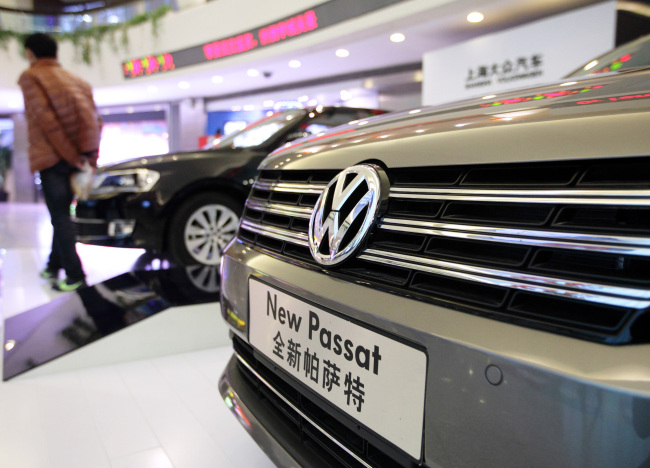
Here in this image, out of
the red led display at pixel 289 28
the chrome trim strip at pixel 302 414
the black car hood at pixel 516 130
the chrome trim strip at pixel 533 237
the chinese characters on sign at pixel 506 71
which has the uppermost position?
the red led display at pixel 289 28

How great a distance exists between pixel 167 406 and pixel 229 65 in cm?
753

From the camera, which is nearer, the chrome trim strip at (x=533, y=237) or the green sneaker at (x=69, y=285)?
the chrome trim strip at (x=533, y=237)

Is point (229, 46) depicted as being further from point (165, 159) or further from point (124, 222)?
point (124, 222)

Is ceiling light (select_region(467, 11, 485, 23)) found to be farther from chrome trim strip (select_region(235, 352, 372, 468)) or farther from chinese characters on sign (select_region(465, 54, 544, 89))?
chrome trim strip (select_region(235, 352, 372, 468))

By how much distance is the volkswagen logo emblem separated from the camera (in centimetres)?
83

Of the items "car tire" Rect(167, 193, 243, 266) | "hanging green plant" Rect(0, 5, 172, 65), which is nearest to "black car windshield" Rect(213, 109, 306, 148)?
"car tire" Rect(167, 193, 243, 266)

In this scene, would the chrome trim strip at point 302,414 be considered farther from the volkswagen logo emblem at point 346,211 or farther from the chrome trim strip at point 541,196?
the chrome trim strip at point 541,196

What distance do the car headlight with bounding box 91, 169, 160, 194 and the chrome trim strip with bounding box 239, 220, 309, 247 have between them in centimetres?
172

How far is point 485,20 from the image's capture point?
554cm

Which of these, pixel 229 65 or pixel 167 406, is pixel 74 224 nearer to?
pixel 167 406

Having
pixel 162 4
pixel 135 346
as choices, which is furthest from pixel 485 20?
pixel 162 4

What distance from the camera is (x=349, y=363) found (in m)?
0.81

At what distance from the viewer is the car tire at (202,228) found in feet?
9.33

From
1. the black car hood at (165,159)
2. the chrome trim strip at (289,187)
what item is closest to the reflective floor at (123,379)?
the black car hood at (165,159)
